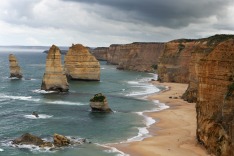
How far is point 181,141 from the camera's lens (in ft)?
144

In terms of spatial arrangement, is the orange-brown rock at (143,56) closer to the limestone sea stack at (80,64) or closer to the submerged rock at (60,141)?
the limestone sea stack at (80,64)

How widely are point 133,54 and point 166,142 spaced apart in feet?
450

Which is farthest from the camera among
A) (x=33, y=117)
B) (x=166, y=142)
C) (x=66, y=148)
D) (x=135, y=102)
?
(x=135, y=102)

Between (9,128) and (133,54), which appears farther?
(133,54)

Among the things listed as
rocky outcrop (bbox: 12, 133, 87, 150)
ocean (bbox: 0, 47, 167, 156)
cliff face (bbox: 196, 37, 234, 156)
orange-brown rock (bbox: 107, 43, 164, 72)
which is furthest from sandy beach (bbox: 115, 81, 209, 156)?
orange-brown rock (bbox: 107, 43, 164, 72)

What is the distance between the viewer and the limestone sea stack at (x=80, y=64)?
108 meters

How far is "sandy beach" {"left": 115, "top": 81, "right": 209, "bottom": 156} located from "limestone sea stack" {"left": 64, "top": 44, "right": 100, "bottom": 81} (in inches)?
1602

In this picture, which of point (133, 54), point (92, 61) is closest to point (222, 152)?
point (92, 61)

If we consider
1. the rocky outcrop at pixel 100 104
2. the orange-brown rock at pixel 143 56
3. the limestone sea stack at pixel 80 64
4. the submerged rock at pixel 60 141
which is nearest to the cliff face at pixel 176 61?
the limestone sea stack at pixel 80 64

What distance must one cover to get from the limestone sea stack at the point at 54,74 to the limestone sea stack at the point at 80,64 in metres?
23.7

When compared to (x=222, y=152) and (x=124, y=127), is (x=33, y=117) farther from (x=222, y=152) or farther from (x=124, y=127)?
(x=222, y=152)

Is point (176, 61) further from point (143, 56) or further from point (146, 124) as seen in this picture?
point (143, 56)

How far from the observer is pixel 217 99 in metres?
38.1

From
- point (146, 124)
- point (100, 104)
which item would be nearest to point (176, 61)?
point (100, 104)
